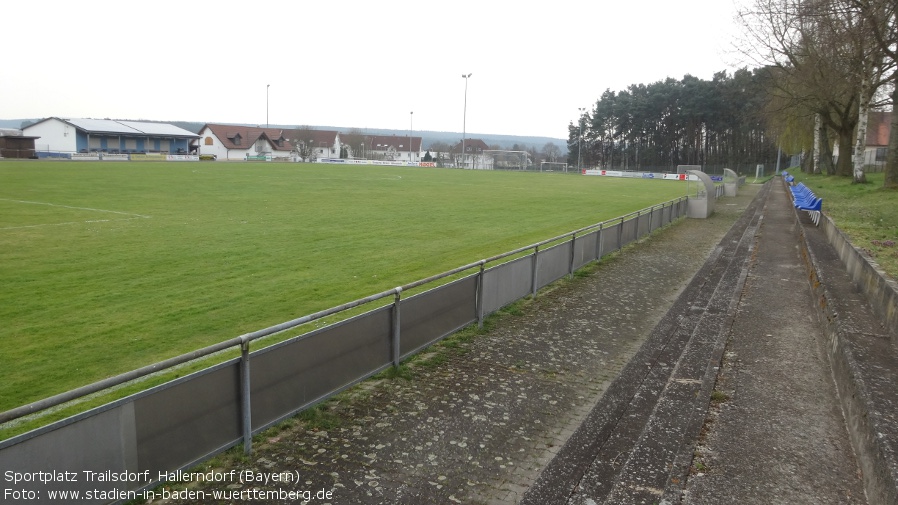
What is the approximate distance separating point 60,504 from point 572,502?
350 cm

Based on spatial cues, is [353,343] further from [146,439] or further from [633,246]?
[633,246]

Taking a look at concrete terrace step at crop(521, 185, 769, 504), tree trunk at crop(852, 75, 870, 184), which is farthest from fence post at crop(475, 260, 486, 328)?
tree trunk at crop(852, 75, 870, 184)

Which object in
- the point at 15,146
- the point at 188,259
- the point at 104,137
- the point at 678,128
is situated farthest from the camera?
the point at 678,128

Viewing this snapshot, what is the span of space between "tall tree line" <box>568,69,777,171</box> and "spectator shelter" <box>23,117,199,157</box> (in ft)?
199

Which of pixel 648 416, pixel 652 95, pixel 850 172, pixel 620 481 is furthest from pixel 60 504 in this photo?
pixel 652 95

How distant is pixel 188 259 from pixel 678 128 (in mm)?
98494

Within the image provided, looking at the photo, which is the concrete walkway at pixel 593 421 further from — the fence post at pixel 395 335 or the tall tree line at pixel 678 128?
the tall tree line at pixel 678 128

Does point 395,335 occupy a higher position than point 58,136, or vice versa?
point 58,136

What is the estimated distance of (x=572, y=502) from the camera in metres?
4.81

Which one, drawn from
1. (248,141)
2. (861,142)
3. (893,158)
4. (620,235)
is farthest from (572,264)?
(248,141)

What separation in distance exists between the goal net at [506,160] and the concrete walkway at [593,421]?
9589 cm

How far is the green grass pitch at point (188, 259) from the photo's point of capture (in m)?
8.55

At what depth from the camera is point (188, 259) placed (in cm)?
1426

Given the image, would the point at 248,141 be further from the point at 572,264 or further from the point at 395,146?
the point at 572,264
